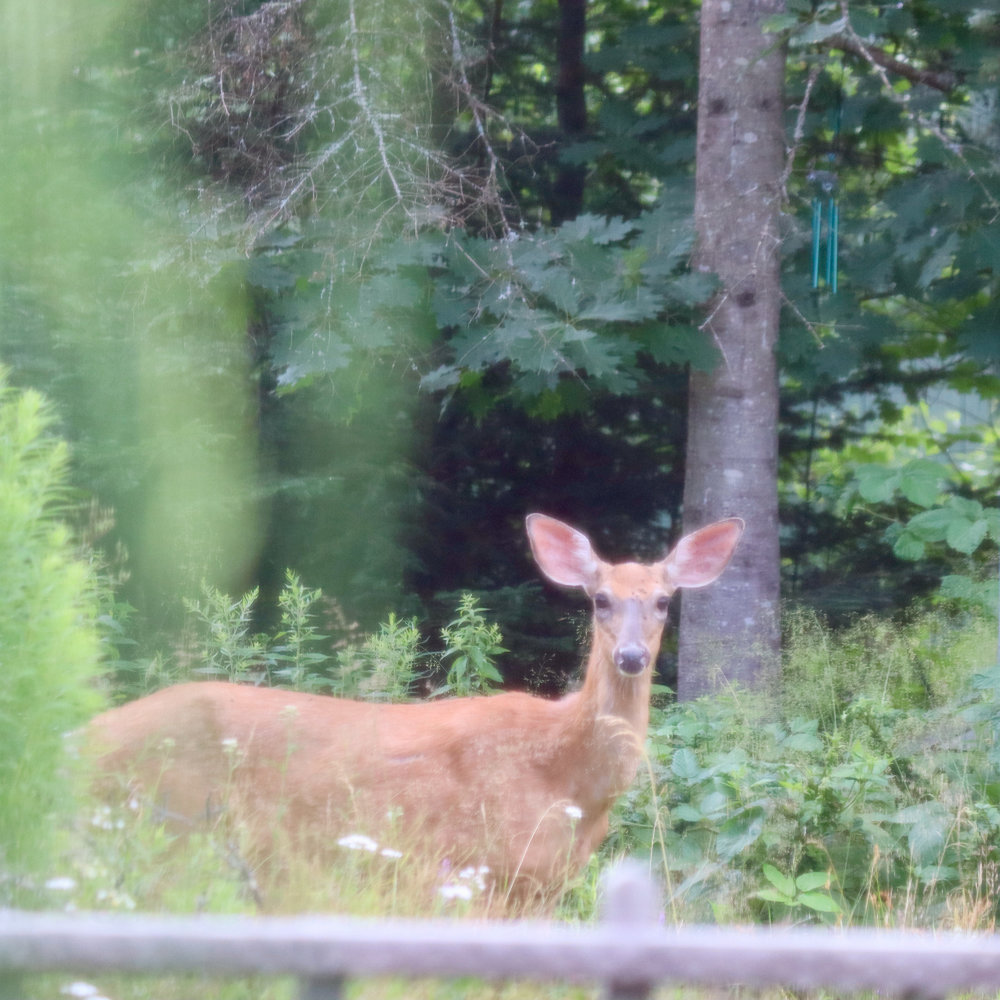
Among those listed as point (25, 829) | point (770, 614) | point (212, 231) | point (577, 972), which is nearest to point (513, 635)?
point (770, 614)

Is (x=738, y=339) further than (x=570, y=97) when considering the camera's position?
No

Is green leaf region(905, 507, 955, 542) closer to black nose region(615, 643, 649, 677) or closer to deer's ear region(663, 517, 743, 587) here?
deer's ear region(663, 517, 743, 587)

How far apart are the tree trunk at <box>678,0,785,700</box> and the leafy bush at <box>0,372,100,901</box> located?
4.63m

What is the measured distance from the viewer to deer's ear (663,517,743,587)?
4.62m

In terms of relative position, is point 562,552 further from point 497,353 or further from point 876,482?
point 876,482

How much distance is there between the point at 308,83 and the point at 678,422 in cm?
370

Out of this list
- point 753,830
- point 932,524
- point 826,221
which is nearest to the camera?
point 753,830

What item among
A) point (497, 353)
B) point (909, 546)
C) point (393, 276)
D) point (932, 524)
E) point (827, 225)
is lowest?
point (909, 546)

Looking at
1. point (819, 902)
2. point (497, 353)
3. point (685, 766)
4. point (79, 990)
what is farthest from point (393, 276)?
point (79, 990)

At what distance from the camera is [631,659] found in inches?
161

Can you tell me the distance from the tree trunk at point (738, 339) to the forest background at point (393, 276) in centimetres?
22

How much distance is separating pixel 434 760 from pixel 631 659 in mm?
755

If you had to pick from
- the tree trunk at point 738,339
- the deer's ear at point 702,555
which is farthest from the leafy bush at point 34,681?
the tree trunk at point 738,339

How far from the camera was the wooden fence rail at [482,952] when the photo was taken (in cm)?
143
